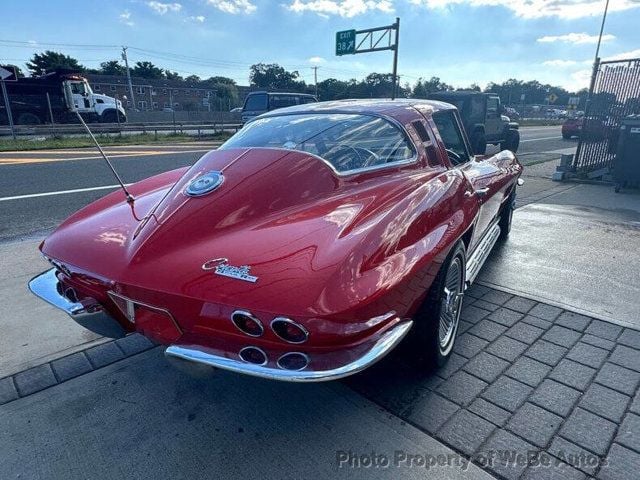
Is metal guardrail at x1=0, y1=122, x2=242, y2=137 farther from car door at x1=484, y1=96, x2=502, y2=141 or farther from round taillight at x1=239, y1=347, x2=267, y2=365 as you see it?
round taillight at x1=239, y1=347, x2=267, y2=365

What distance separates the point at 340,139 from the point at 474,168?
1.44m

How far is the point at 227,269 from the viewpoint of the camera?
1.71 meters

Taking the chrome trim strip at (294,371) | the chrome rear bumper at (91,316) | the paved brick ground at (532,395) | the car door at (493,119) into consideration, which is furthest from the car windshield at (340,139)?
the car door at (493,119)

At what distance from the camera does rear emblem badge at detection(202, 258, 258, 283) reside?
1650 millimetres

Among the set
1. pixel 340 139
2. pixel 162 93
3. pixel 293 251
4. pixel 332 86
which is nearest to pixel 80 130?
pixel 340 139

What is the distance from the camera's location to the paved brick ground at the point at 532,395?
1874 millimetres

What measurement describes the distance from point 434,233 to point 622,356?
1552 mm

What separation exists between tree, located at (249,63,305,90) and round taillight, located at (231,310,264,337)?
85.5 metres

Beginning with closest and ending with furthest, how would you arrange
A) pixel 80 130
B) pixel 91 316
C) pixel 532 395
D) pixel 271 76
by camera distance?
1. pixel 91 316
2. pixel 532 395
3. pixel 80 130
4. pixel 271 76

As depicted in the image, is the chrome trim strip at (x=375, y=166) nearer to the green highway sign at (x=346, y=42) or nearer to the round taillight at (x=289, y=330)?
the round taillight at (x=289, y=330)

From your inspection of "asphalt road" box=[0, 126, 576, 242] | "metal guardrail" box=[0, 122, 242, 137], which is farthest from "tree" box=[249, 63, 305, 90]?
"asphalt road" box=[0, 126, 576, 242]

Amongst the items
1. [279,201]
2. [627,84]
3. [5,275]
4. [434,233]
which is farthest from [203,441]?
[627,84]

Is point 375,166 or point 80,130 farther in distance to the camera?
point 80,130

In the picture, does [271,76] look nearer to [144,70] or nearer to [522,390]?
[144,70]
